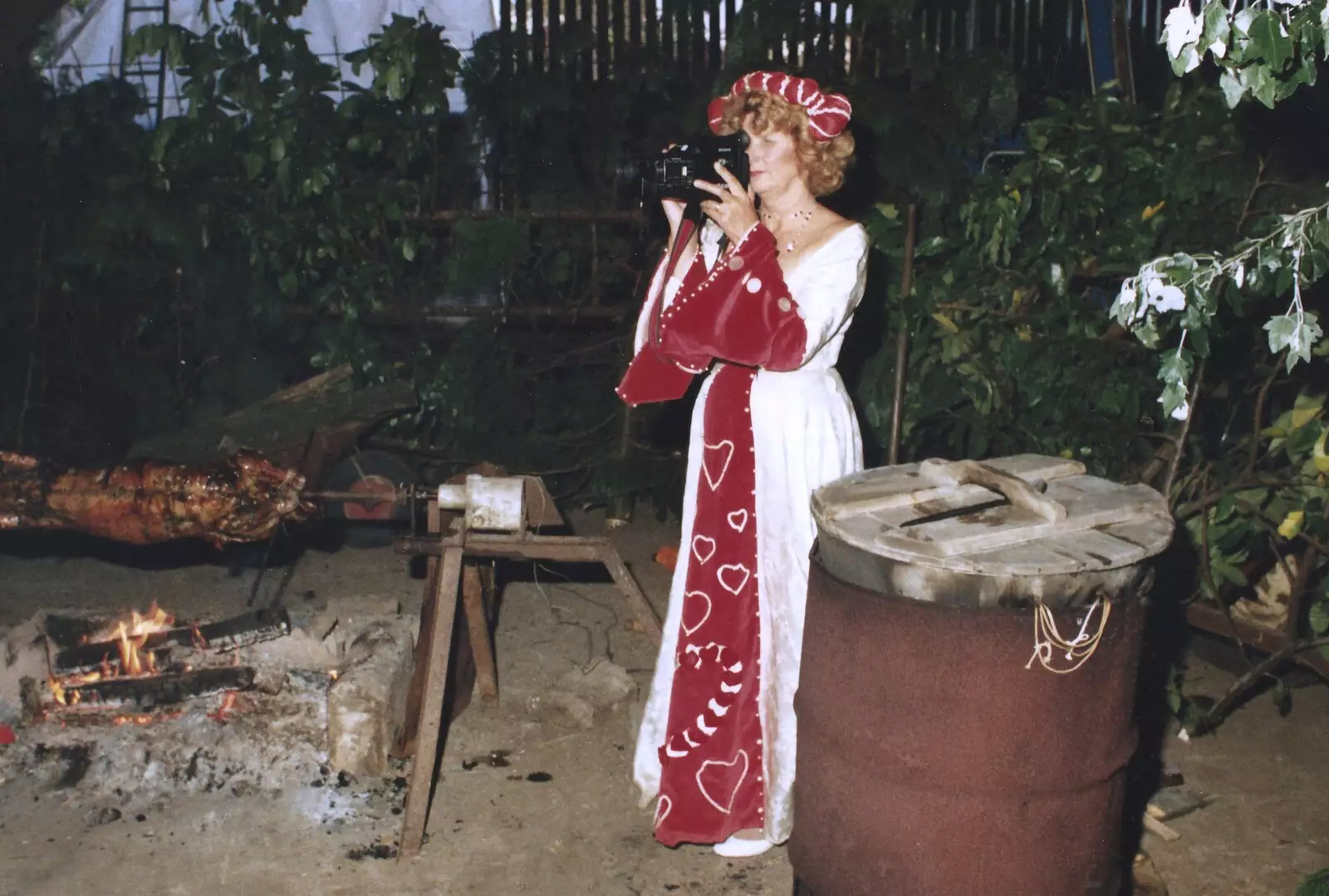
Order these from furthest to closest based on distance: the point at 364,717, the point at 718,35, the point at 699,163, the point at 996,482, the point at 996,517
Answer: the point at 718,35 < the point at 364,717 < the point at 699,163 < the point at 996,482 < the point at 996,517

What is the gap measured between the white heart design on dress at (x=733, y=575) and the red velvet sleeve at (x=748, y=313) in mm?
637

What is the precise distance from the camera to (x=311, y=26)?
23.1ft

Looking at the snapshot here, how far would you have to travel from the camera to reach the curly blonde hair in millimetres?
3686

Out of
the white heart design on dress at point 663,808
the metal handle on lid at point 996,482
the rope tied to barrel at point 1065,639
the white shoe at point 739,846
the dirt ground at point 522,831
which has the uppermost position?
the metal handle on lid at point 996,482

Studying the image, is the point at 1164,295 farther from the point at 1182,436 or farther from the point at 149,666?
the point at 149,666

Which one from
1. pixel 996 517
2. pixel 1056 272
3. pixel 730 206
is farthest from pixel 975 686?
pixel 1056 272

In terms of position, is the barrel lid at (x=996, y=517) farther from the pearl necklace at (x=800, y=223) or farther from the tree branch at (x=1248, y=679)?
the tree branch at (x=1248, y=679)

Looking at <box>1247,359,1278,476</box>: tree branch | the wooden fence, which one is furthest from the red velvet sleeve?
the wooden fence

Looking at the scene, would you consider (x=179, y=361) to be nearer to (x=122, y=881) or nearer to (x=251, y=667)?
(x=251, y=667)

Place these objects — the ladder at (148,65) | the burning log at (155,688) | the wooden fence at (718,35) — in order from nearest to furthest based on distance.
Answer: the burning log at (155,688) → the wooden fence at (718,35) → the ladder at (148,65)

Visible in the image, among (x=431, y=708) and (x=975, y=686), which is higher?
(x=975, y=686)

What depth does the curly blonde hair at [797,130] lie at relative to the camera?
3.69m

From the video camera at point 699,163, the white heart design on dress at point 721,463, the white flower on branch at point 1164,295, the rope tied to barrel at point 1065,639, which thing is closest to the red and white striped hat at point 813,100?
the video camera at point 699,163

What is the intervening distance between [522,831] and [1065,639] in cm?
212
